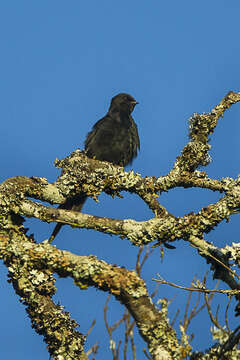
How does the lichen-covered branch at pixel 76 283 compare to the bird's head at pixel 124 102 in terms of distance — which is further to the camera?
the bird's head at pixel 124 102

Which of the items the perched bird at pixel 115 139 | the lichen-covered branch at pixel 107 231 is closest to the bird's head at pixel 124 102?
the perched bird at pixel 115 139

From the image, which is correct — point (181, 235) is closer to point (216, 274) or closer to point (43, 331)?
point (216, 274)

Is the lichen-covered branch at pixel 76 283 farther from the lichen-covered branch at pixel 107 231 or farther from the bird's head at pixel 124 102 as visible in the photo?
the bird's head at pixel 124 102

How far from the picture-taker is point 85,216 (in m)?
4.34

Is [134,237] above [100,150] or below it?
below

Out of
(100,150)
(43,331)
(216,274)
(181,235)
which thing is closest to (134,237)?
(181,235)

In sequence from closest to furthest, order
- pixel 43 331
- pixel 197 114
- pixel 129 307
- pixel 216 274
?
1. pixel 129 307
2. pixel 43 331
3. pixel 216 274
4. pixel 197 114

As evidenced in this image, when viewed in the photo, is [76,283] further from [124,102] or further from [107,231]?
A: [124,102]

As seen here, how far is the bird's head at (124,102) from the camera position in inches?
334

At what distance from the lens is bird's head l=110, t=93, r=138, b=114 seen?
27.8 ft

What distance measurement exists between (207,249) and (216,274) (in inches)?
8.6

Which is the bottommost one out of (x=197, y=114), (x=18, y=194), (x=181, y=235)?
(x=181, y=235)

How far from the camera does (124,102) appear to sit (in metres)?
8.57

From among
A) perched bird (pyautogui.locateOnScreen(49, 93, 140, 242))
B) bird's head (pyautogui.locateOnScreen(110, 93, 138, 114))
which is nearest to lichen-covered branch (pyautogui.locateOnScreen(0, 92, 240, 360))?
perched bird (pyautogui.locateOnScreen(49, 93, 140, 242))
